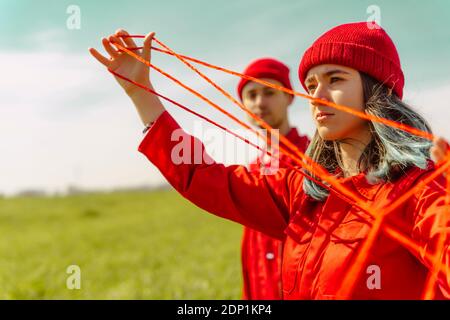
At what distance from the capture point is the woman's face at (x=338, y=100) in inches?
90.4

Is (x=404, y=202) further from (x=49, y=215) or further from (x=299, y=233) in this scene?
(x=49, y=215)

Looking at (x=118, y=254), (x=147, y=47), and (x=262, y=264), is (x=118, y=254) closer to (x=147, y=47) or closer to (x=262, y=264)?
(x=262, y=264)

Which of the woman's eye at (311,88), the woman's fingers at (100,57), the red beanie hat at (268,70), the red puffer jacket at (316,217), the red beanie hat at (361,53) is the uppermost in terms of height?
the red beanie hat at (268,70)

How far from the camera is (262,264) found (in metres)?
4.04

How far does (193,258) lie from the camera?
13.1m

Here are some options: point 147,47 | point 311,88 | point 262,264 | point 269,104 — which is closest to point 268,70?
point 269,104

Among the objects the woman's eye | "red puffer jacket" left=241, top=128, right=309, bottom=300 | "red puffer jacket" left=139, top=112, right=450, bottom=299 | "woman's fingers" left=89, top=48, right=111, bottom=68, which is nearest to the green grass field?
"red puffer jacket" left=241, top=128, right=309, bottom=300

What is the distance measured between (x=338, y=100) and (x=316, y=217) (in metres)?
0.50

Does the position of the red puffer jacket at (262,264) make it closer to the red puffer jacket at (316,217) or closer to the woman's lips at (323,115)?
the red puffer jacket at (316,217)

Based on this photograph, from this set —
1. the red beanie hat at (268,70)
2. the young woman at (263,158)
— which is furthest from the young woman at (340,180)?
the red beanie hat at (268,70)

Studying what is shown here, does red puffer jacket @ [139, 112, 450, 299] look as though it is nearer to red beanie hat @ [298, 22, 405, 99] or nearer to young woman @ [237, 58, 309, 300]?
red beanie hat @ [298, 22, 405, 99]

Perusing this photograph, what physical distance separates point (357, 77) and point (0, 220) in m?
25.8

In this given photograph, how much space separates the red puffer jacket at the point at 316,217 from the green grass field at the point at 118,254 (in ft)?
16.2
